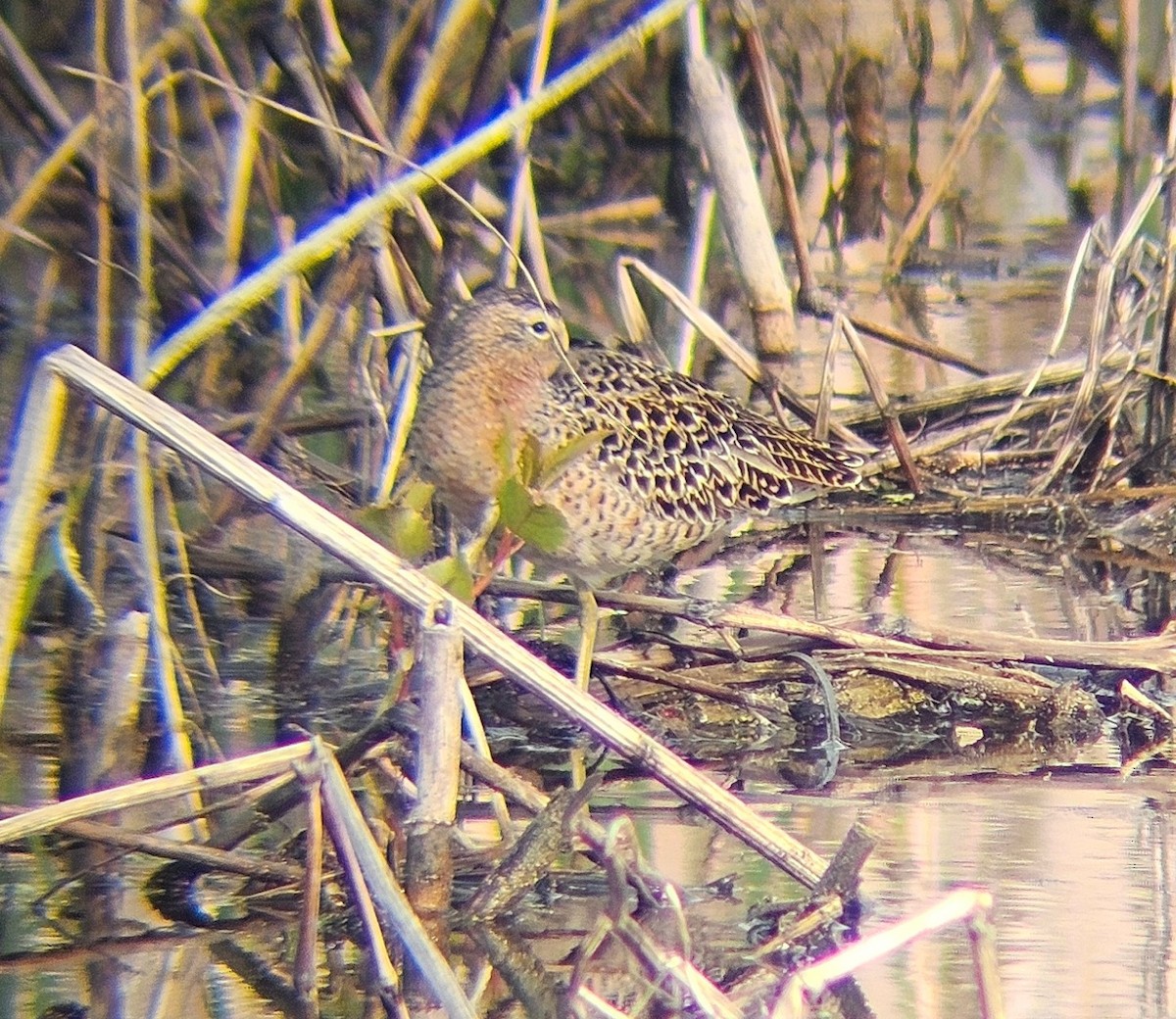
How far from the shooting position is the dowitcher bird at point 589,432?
4.18 metres

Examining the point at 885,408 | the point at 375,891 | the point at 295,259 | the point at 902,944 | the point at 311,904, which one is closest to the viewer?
the point at 902,944

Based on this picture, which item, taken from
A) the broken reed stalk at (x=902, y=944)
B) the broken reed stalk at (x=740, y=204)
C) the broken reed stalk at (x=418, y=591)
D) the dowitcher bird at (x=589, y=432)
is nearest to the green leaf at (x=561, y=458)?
the broken reed stalk at (x=418, y=591)

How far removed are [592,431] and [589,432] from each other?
0.02 meters

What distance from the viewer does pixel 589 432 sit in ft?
13.4

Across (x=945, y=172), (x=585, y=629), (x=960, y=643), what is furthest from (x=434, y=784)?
(x=945, y=172)

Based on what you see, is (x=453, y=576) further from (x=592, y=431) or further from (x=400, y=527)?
(x=592, y=431)

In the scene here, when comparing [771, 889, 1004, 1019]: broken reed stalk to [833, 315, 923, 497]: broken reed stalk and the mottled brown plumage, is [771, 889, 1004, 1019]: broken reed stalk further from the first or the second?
[833, 315, 923, 497]: broken reed stalk

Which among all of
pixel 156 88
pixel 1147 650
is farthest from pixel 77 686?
pixel 1147 650

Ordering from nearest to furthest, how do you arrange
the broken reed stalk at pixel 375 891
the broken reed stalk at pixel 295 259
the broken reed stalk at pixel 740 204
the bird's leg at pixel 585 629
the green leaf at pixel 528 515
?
the broken reed stalk at pixel 375 891 → the green leaf at pixel 528 515 → the broken reed stalk at pixel 295 259 → the bird's leg at pixel 585 629 → the broken reed stalk at pixel 740 204

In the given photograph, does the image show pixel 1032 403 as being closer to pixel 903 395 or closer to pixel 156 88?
pixel 903 395

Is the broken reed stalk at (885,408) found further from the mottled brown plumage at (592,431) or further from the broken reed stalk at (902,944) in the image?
the broken reed stalk at (902,944)

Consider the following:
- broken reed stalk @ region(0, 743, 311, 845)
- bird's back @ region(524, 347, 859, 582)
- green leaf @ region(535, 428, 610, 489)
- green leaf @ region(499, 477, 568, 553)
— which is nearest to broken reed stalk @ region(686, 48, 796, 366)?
bird's back @ region(524, 347, 859, 582)

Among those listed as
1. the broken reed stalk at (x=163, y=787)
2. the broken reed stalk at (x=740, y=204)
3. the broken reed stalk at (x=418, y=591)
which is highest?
the broken reed stalk at (x=740, y=204)

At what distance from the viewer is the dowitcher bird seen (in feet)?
13.7
